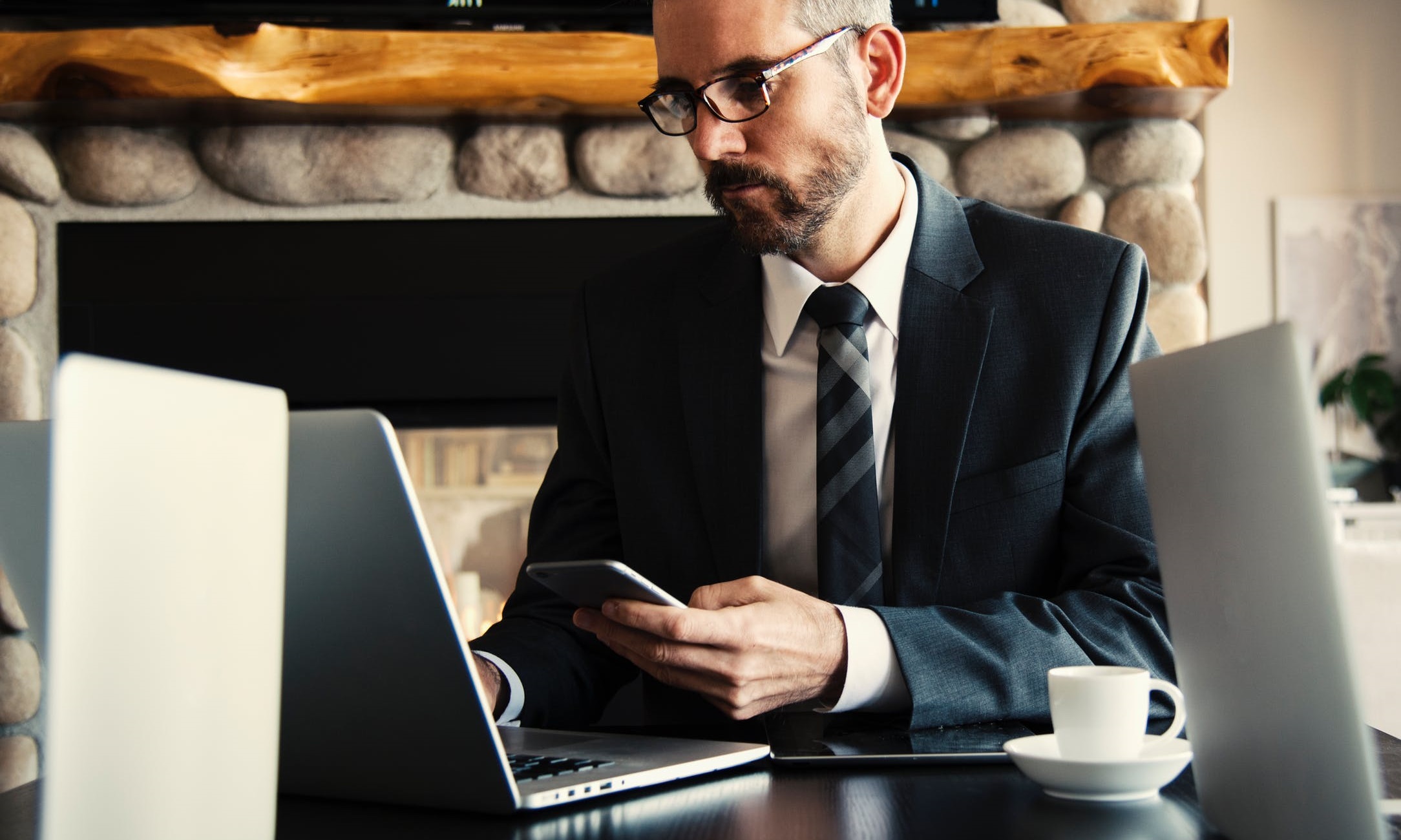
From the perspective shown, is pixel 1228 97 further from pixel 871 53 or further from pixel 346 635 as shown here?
pixel 346 635

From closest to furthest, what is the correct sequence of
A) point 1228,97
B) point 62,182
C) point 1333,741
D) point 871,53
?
point 1333,741 → point 871,53 → point 62,182 → point 1228,97

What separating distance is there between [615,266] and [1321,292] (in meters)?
2.80

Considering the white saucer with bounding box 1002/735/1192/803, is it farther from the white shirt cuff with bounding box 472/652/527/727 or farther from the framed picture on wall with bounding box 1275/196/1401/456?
the framed picture on wall with bounding box 1275/196/1401/456

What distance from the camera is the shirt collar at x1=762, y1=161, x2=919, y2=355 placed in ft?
4.15

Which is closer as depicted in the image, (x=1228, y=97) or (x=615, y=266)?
(x=615, y=266)

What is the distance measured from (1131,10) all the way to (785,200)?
141 centimetres

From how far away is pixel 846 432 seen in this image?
3.83ft

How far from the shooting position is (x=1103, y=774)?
25.4 inches

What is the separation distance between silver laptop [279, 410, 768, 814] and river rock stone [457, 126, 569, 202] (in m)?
1.65

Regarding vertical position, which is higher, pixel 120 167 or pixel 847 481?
pixel 120 167

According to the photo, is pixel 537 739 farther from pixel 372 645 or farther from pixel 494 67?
pixel 494 67

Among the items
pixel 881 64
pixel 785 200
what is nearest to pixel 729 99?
pixel 785 200

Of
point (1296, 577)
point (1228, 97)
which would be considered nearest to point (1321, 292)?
point (1228, 97)

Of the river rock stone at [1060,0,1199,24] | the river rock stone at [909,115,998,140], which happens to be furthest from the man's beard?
the river rock stone at [1060,0,1199,24]
